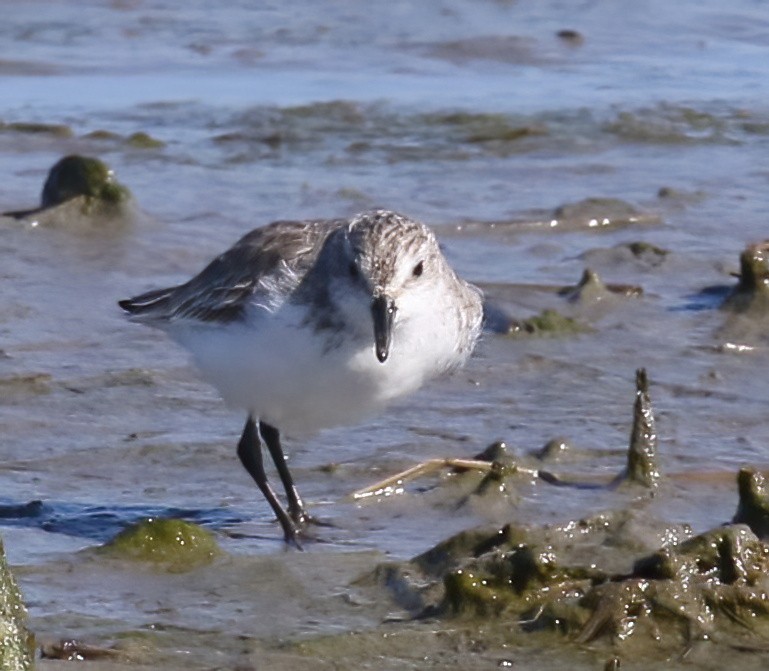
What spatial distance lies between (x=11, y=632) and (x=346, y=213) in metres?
6.28

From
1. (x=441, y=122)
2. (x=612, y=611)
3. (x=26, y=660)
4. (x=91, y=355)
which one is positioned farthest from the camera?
(x=441, y=122)

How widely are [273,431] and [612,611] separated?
6.44 feet

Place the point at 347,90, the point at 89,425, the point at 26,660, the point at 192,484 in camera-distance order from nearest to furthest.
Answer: the point at 26,660, the point at 192,484, the point at 89,425, the point at 347,90

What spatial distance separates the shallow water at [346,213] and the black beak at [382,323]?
0.65 metres

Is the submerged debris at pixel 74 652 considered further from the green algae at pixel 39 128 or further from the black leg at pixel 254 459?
the green algae at pixel 39 128

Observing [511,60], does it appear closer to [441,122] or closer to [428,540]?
[441,122]

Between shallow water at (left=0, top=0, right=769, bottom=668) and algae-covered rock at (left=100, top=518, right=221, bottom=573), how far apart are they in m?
0.11

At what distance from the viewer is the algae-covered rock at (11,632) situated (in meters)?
3.62

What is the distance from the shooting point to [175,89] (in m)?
13.2

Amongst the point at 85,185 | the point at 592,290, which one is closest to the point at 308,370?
the point at 592,290

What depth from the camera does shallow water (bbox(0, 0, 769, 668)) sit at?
560cm

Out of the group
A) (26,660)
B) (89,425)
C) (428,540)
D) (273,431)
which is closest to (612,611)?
(428,540)

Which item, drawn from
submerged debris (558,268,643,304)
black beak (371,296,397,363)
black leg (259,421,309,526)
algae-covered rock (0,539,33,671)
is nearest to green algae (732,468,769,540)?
black beak (371,296,397,363)

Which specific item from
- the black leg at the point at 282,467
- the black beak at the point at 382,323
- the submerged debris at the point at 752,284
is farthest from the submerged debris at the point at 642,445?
the submerged debris at the point at 752,284
